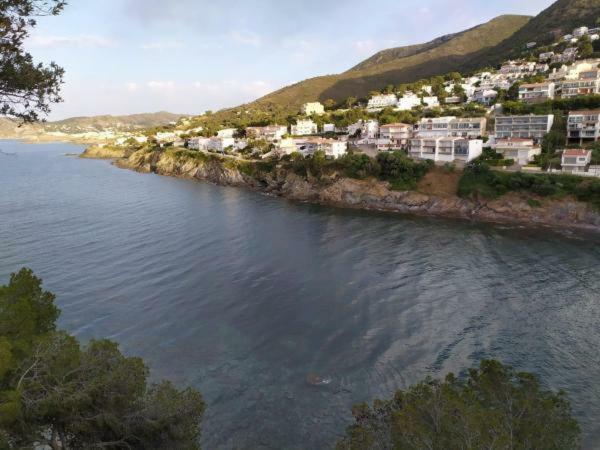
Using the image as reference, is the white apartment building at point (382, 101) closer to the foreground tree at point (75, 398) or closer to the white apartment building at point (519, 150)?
the white apartment building at point (519, 150)

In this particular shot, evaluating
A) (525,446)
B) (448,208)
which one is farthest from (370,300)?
(448,208)

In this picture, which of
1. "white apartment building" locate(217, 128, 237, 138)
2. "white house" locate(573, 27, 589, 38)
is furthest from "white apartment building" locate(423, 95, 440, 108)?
"white apartment building" locate(217, 128, 237, 138)

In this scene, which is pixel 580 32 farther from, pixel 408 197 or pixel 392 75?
pixel 408 197

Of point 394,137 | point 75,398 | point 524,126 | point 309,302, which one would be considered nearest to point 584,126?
point 524,126

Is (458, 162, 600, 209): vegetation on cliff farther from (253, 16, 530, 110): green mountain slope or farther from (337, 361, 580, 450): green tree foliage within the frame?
(253, 16, 530, 110): green mountain slope

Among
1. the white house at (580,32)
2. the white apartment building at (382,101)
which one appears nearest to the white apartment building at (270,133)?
the white apartment building at (382,101)

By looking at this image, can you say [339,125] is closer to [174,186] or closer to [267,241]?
[174,186]
